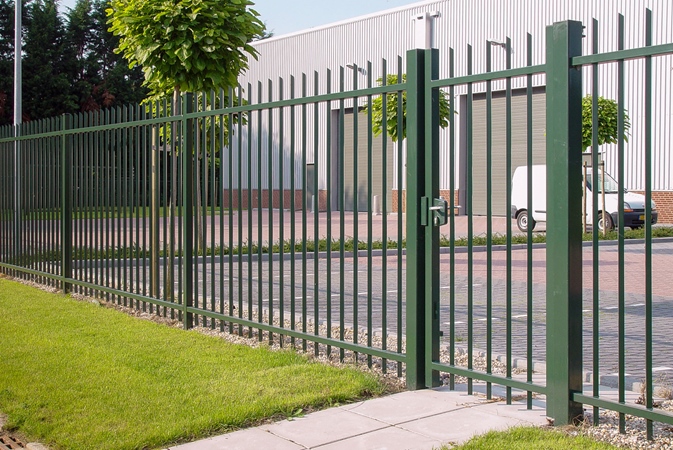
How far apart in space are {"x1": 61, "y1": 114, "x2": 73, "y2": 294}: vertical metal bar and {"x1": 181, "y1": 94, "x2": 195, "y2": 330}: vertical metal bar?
288cm

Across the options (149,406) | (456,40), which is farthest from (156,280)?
(456,40)

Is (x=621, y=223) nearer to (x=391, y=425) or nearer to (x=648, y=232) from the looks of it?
(x=648, y=232)

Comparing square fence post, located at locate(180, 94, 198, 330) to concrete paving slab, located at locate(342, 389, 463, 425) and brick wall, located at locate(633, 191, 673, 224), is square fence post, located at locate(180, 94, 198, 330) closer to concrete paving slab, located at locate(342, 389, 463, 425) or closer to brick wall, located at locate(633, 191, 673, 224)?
concrete paving slab, located at locate(342, 389, 463, 425)

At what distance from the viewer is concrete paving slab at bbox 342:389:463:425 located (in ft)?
16.0

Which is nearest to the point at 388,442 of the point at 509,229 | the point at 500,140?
the point at 509,229

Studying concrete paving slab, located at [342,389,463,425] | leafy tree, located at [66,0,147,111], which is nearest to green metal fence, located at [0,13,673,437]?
concrete paving slab, located at [342,389,463,425]

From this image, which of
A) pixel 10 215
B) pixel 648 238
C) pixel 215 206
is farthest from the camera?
pixel 10 215

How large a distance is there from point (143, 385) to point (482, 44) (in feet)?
89.2

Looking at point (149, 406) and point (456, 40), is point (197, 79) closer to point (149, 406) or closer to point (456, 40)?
point (149, 406)

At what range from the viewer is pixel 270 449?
4.32 metres

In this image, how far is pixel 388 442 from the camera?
14.4ft

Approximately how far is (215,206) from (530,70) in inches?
164

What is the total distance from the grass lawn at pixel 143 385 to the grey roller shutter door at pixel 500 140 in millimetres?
18037

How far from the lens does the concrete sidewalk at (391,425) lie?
438 centimetres
